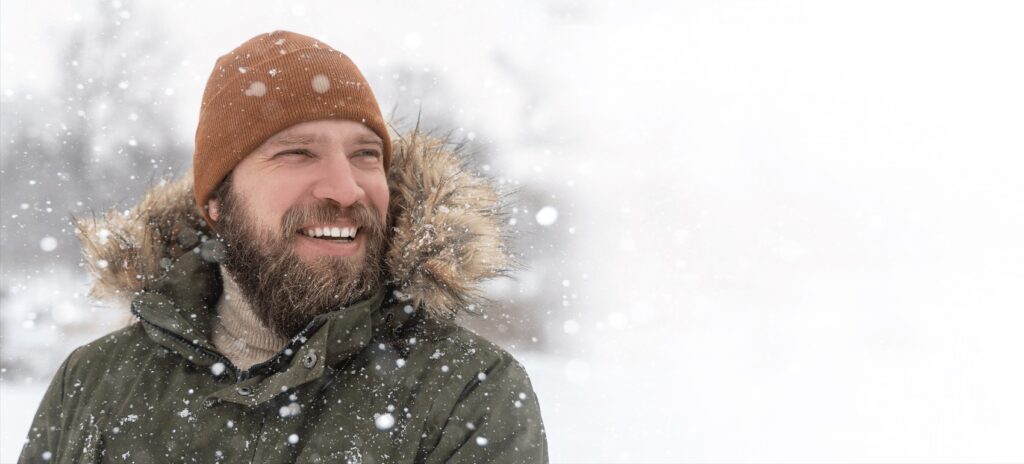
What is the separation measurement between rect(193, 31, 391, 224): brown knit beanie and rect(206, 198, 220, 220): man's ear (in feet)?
0.06

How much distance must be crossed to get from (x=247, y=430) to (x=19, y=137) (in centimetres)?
1229

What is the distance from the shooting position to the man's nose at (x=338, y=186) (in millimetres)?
1743

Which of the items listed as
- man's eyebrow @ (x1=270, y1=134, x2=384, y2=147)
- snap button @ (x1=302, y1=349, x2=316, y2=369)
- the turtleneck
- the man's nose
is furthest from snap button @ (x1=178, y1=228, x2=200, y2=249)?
snap button @ (x1=302, y1=349, x2=316, y2=369)

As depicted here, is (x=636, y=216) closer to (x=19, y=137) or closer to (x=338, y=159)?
(x=19, y=137)

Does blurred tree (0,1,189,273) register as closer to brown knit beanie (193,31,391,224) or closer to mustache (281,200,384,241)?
brown knit beanie (193,31,391,224)

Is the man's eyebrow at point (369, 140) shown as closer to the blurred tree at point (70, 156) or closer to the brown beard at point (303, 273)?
the brown beard at point (303, 273)

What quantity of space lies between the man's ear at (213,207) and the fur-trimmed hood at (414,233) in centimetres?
9

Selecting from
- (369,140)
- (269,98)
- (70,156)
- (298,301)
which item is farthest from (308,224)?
(70,156)

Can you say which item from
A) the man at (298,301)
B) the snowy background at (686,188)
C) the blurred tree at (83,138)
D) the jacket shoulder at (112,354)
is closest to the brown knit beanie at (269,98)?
the man at (298,301)

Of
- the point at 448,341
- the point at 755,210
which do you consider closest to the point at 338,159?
the point at 448,341

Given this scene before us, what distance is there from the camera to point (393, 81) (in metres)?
16.9

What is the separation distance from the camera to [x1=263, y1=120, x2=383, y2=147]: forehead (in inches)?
73.5

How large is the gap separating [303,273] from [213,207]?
58 cm

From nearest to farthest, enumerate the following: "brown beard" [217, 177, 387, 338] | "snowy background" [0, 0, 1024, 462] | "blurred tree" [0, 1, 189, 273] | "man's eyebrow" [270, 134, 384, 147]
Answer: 1. "brown beard" [217, 177, 387, 338]
2. "man's eyebrow" [270, 134, 384, 147]
3. "snowy background" [0, 0, 1024, 462]
4. "blurred tree" [0, 1, 189, 273]
